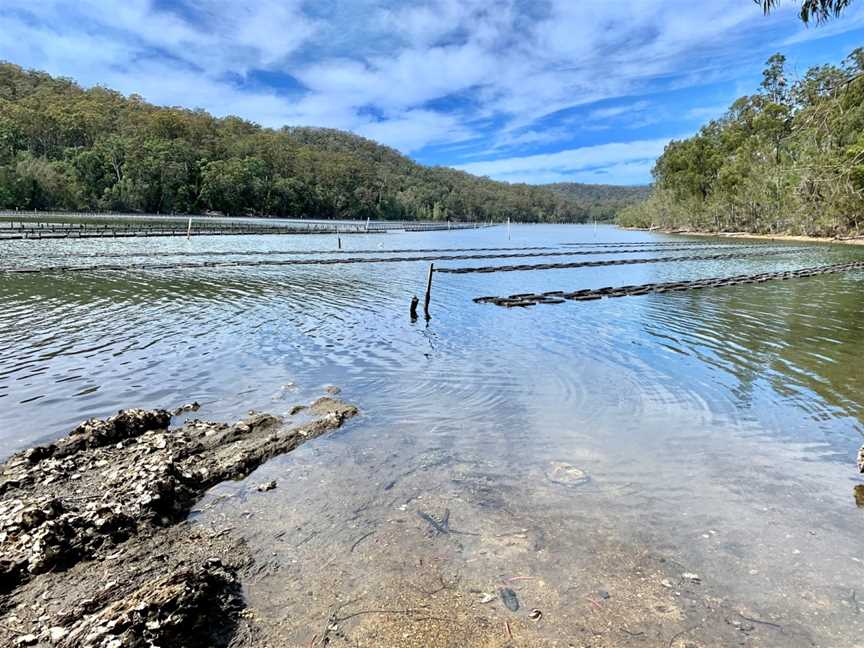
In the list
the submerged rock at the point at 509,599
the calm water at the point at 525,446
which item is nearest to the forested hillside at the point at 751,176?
the calm water at the point at 525,446

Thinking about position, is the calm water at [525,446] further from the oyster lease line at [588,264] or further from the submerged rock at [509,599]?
the oyster lease line at [588,264]

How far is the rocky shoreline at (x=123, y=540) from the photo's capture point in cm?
342

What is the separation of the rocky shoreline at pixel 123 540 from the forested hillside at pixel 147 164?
100332 mm

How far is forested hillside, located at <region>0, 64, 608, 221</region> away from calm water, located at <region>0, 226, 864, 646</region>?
96037 mm

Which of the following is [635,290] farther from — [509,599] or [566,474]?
[509,599]

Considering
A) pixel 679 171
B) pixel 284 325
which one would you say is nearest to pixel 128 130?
pixel 679 171

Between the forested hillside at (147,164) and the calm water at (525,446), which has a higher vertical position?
the forested hillside at (147,164)

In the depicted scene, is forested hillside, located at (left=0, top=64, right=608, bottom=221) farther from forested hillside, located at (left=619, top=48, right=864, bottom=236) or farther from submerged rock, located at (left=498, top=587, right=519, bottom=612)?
submerged rock, located at (left=498, top=587, right=519, bottom=612)

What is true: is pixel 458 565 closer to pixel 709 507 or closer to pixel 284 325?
pixel 709 507

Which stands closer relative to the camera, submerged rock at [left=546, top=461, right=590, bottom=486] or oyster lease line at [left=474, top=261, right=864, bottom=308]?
submerged rock at [left=546, top=461, right=590, bottom=486]

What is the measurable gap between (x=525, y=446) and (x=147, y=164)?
118334mm

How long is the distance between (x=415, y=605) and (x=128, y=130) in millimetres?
141956

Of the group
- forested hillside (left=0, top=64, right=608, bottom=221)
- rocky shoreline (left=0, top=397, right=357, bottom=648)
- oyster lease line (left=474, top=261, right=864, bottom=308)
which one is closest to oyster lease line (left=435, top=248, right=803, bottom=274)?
oyster lease line (left=474, top=261, right=864, bottom=308)

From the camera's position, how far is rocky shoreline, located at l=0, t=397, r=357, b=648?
11.2 ft
